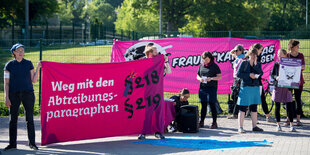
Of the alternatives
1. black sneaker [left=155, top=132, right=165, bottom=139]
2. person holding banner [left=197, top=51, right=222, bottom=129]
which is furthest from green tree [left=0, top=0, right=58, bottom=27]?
black sneaker [left=155, top=132, right=165, bottom=139]

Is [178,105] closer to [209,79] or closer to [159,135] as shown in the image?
[209,79]

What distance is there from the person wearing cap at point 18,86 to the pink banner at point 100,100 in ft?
0.78

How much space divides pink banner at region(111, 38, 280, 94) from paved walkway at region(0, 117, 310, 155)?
8.09 feet

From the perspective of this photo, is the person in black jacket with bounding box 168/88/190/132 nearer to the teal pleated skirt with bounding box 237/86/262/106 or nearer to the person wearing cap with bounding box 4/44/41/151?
the teal pleated skirt with bounding box 237/86/262/106

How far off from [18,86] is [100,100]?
1.60m

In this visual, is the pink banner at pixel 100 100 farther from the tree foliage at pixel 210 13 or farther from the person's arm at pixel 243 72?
the tree foliage at pixel 210 13

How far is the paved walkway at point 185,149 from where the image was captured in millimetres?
7391

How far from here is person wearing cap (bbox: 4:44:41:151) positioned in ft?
24.0

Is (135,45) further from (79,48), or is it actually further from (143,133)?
(143,133)

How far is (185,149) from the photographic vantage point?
299 inches

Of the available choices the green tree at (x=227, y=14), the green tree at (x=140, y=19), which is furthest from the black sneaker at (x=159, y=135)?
the green tree at (x=140, y=19)

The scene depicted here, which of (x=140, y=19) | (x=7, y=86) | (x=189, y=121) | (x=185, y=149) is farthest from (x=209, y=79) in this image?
(x=140, y=19)

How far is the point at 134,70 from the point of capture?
8367 mm

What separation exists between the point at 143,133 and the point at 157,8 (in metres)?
45.0
